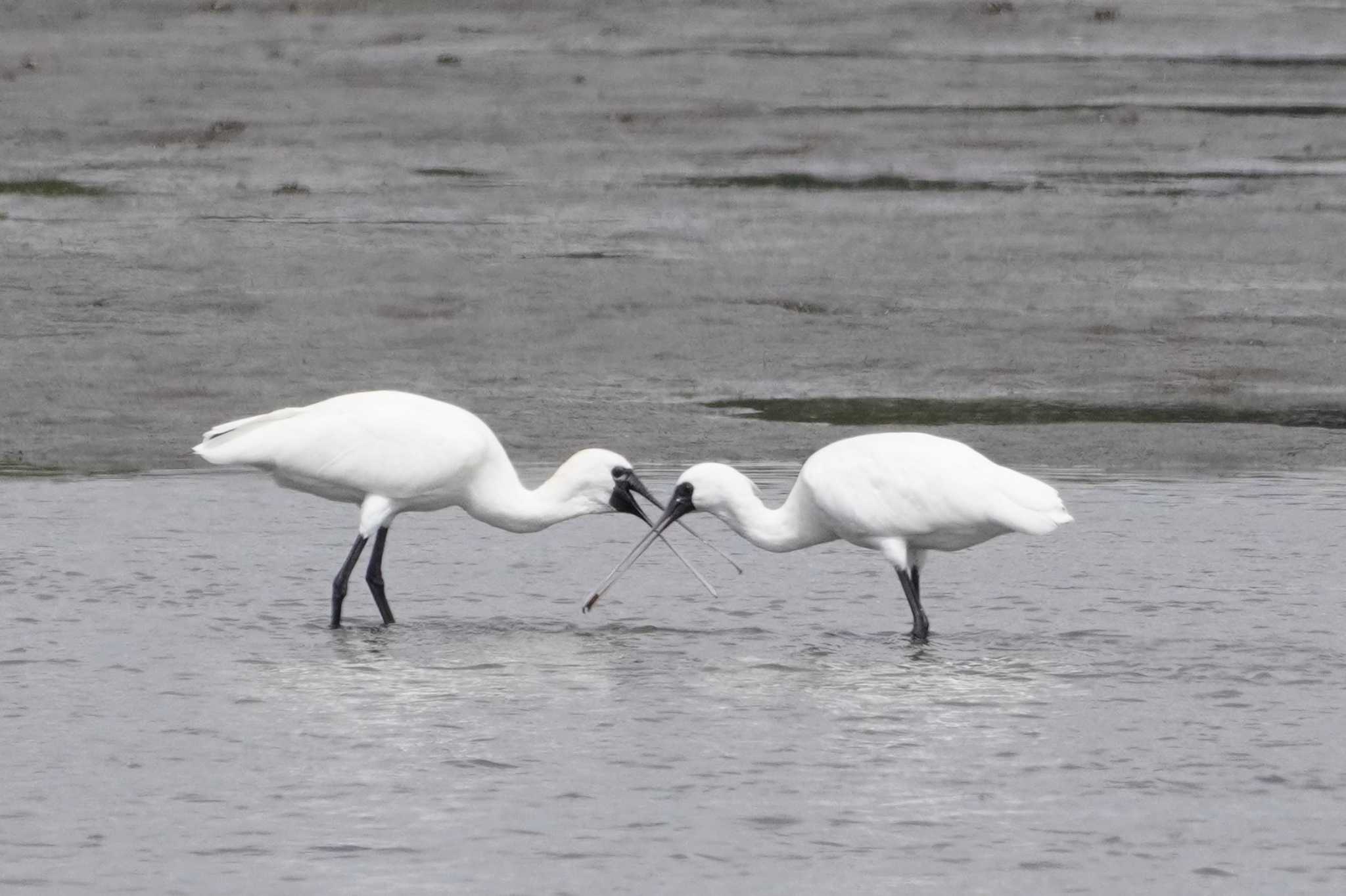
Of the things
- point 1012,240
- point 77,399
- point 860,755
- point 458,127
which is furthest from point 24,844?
point 458,127

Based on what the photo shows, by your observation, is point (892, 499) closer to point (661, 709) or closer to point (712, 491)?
point (712, 491)

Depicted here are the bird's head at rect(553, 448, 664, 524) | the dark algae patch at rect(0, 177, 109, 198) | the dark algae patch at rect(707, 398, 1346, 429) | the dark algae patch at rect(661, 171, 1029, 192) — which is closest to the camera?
the bird's head at rect(553, 448, 664, 524)

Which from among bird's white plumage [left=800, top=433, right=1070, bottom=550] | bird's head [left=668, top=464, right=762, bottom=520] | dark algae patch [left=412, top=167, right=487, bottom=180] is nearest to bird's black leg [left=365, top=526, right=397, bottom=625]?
bird's head [left=668, top=464, right=762, bottom=520]

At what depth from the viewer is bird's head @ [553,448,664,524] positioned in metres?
9.34

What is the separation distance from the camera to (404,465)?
9.22 metres

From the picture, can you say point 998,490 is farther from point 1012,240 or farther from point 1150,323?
point 1012,240

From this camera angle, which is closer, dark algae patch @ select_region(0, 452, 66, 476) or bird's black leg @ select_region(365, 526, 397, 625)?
bird's black leg @ select_region(365, 526, 397, 625)

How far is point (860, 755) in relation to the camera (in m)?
7.12

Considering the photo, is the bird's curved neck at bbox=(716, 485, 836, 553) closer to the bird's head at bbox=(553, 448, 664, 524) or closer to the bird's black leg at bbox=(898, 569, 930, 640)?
the bird's head at bbox=(553, 448, 664, 524)

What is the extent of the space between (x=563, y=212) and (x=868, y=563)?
8427mm

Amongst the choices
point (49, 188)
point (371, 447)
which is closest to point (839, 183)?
point (49, 188)

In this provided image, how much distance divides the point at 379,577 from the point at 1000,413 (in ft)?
15.0

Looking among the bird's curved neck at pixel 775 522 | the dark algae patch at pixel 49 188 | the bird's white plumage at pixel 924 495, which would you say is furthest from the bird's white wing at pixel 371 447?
the dark algae patch at pixel 49 188

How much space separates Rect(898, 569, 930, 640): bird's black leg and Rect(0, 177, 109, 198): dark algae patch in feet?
36.2
